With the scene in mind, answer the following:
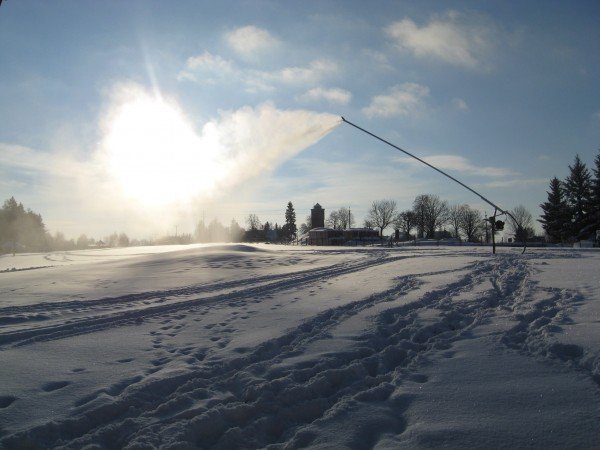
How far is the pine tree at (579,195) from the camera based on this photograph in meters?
59.0

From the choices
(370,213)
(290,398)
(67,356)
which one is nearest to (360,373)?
(290,398)

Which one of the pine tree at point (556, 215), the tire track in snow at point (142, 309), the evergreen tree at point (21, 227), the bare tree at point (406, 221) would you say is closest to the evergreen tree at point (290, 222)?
the bare tree at point (406, 221)

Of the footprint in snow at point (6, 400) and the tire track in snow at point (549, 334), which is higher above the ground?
the tire track in snow at point (549, 334)

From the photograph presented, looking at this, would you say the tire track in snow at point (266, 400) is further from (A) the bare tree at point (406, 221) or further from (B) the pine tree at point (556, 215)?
(A) the bare tree at point (406, 221)

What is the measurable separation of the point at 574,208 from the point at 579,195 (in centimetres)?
210

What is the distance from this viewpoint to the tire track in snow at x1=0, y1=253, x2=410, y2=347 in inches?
281

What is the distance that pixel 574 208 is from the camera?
202 ft

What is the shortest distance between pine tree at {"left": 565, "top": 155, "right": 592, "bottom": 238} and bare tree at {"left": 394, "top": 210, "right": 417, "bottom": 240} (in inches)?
2023

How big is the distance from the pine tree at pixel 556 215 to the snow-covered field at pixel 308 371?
2375 inches

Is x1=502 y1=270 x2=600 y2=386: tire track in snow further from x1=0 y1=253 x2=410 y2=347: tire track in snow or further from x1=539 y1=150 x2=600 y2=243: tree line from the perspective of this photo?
x1=539 y1=150 x2=600 y2=243: tree line

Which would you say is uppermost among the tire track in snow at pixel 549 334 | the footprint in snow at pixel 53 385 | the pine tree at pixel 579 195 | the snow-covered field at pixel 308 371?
the pine tree at pixel 579 195

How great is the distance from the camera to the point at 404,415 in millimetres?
3904

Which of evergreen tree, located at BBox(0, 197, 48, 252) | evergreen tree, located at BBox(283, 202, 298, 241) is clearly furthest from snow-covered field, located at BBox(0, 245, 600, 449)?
evergreen tree, located at BBox(283, 202, 298, 241)

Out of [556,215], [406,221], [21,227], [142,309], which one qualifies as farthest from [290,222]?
[142,309]
